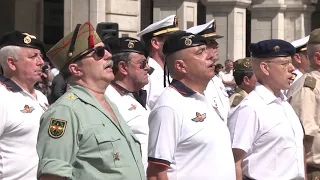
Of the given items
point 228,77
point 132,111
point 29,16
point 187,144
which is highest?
point 29,16

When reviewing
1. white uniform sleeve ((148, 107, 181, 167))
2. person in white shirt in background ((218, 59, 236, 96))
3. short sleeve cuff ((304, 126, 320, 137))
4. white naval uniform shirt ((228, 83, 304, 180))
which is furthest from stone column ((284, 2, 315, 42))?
white uniform sleeve ((148, 107, 181, 167))

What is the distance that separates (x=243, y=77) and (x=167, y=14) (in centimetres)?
1205

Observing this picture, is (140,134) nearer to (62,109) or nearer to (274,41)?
(274,41)

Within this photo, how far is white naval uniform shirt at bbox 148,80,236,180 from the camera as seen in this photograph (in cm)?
584

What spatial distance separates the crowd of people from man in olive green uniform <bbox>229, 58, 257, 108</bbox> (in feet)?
4.00

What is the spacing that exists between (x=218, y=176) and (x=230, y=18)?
63.7ft

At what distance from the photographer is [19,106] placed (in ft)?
22.3

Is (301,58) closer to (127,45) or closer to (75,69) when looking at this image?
(127,45)

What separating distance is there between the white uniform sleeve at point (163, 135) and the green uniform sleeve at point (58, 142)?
110cm

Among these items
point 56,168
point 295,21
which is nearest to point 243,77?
point 56,168

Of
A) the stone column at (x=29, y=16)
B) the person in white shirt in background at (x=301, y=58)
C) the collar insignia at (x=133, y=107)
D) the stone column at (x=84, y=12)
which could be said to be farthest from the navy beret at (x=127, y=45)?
the stone column at (x=29, y=16)

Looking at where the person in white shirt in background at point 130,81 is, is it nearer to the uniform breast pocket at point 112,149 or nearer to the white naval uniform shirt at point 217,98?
the white naval uniform shirt at point 217,98

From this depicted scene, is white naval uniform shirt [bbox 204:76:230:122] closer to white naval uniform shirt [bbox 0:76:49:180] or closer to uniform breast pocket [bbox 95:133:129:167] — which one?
white naval uniform shirt [bbox 0:76:49:180]

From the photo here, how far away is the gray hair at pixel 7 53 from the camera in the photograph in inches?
279
